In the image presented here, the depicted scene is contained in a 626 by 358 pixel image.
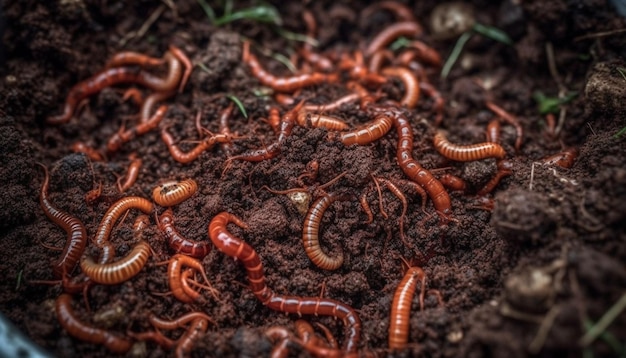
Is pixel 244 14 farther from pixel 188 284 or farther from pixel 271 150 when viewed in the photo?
pixel 188 284

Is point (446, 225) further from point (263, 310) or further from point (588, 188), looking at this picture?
point (263, 310)

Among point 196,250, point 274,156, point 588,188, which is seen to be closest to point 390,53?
point 274,156

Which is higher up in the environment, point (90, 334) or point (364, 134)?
point (364, 134)

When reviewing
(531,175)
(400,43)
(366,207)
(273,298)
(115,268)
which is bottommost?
(273,298)

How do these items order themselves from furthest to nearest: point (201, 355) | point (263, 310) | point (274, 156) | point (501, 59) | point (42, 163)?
point (501, 59) → point (42, 163) → point (274, 156) → point (263, 310) → point (201, 355)

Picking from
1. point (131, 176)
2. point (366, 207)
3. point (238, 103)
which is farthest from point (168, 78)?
point (366, 207)

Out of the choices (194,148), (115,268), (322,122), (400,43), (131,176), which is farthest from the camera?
(400,43)
